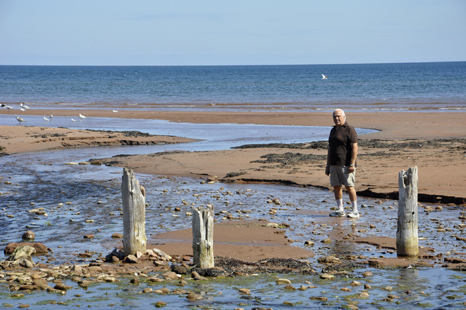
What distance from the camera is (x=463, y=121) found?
2922 centimetres

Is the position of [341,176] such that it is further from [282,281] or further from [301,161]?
[301,161]

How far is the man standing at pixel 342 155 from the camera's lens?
1018 cm

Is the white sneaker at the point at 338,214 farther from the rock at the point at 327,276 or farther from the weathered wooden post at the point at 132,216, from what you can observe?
the weathered wooden post at the point at 132,216

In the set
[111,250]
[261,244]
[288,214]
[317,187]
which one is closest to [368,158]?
[317,187]

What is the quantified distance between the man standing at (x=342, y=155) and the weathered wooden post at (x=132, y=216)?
395cm

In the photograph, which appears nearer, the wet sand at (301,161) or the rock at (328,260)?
the rock at (328,260)

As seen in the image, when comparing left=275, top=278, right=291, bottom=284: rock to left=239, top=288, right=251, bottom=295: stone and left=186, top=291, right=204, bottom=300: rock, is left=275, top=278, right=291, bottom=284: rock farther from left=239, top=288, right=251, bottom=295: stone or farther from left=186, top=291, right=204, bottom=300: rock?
left=186, top=291, right=204, bottom=300: rock

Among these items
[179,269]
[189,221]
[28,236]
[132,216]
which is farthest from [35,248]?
[189,221]

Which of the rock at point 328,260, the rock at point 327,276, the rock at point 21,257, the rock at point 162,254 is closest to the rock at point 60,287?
the rock at point 21,257

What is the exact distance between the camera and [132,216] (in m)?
8.14

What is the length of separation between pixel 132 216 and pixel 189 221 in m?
2.60

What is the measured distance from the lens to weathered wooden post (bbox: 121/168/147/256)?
8078mm

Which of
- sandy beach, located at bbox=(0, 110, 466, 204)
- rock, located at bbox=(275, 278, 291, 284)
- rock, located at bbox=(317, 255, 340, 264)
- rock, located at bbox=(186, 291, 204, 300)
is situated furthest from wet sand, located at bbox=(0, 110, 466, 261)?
rock, located at bbox=(186, 291, 204, 300)

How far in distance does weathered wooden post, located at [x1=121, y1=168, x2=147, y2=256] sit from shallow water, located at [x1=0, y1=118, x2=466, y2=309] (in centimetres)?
75
